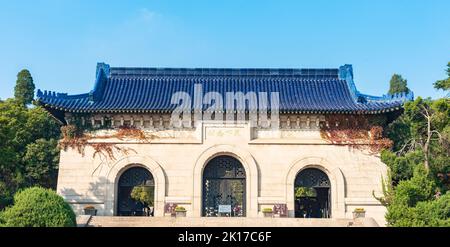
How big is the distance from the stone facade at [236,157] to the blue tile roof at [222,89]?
73 cm

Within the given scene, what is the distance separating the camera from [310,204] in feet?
78.0

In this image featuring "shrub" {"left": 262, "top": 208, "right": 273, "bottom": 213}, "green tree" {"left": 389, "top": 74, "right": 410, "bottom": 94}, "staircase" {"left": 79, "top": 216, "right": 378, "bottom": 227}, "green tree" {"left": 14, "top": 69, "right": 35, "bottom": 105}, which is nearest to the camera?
"staircase" {"left": 79, "top": 216, "right": 378, "bottom": 227}

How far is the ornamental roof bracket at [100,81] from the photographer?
21234mm

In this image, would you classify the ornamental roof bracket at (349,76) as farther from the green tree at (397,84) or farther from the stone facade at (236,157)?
the green tree at (397,84)

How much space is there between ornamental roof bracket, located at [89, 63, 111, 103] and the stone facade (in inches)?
43.9

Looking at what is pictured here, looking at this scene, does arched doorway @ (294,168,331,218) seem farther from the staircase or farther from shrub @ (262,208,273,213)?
the staircase

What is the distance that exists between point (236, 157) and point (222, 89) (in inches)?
137

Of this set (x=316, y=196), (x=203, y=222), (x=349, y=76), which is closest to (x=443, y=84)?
(x=349, y=76)

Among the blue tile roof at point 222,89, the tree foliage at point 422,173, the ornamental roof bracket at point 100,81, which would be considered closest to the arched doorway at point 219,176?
the blue tile roof at point 222,89

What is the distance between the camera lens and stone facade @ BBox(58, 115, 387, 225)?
20078mm

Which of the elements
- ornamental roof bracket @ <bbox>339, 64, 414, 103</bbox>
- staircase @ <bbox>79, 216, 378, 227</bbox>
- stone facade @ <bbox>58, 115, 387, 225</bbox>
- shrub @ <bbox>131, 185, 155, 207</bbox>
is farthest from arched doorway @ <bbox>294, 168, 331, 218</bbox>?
shrub @ <bbox>131, 185, 155, 207</bbox>

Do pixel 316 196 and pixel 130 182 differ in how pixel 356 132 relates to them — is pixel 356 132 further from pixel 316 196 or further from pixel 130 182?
pixel 130 182

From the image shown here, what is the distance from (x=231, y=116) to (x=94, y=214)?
21.2 feet
